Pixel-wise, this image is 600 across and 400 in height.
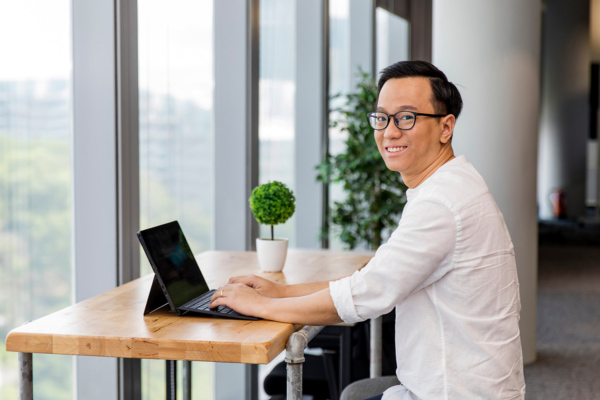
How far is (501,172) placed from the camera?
3.67m

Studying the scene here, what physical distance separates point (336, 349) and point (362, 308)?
4.96 ft


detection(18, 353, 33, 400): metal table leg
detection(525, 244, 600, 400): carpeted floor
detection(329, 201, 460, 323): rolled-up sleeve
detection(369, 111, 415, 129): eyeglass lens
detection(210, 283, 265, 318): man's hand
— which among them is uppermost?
detection(369, 111, 415, 129): eyeglass lens

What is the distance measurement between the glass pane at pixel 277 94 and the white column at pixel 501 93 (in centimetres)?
94

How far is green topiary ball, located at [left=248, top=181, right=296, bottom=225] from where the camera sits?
2.22 metres

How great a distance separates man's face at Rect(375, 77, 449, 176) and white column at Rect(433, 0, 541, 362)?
7.32ft

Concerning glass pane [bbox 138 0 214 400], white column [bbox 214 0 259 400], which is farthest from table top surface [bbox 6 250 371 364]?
white column [bbox 214 0 259 400]

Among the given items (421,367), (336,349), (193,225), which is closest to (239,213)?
(193,225)

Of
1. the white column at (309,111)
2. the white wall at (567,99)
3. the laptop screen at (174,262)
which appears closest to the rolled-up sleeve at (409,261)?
the laptop screen at (174,262)

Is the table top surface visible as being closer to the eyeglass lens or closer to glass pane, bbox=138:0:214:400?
the eyeglass lens

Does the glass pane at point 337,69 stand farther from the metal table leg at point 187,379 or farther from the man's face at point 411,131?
the man's face at point 411,131

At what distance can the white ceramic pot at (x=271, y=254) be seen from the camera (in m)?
2.16

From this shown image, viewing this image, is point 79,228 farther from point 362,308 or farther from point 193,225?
point 362,308

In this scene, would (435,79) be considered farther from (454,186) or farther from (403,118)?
(454,186)

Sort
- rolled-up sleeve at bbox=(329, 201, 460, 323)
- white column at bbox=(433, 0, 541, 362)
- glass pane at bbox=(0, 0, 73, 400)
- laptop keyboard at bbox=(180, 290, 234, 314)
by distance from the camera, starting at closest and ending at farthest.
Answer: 1. rolled-up sleeve at bbox=(329, 201, 460, 323)
2. laptop keyboard at bbox=(180, 290, 234, 314)
3. glass pane at bbox=(0, 0, 73, 400)
4. white column at bbox=(433, 0, 541, 362)
